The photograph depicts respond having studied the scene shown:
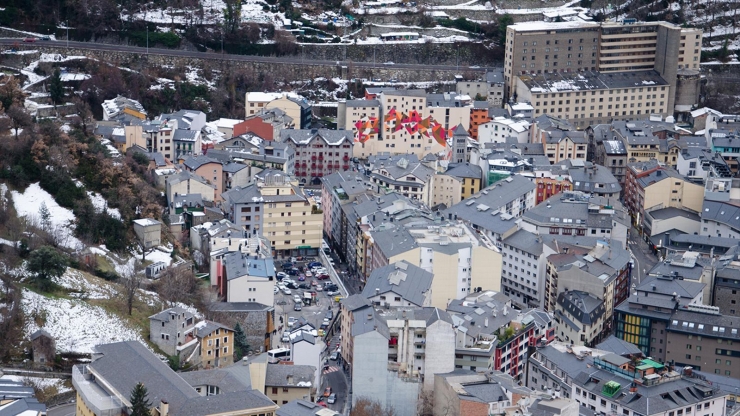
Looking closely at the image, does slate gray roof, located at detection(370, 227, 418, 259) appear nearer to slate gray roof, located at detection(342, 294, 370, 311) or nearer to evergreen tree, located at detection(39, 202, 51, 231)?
slate gray roof, located at detection(342, 294, 370, 311)

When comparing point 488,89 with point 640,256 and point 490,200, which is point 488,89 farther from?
point 640,256

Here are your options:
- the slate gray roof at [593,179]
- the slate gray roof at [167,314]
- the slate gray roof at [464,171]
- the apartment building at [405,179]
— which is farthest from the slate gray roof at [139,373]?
the slate gray roof at [593,179]

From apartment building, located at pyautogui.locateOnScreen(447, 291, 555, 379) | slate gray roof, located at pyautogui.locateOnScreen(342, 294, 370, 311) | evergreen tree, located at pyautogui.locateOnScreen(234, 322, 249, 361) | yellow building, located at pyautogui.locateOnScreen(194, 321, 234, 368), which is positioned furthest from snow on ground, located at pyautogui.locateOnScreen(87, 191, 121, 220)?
apartment building, located at pyautogui.locateOnScreen(447, 291, 555, 379)

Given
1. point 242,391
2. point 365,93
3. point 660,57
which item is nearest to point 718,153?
point 660,57

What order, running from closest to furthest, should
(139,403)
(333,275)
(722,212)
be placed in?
(139,403), (333,275), (722,212)

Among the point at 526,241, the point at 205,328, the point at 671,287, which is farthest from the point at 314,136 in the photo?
the point at 205,328

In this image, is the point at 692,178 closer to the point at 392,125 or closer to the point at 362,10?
the point at 392,125

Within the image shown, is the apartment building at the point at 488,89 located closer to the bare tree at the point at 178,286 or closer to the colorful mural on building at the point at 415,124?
the colorful mural on building at the point at 415,124
